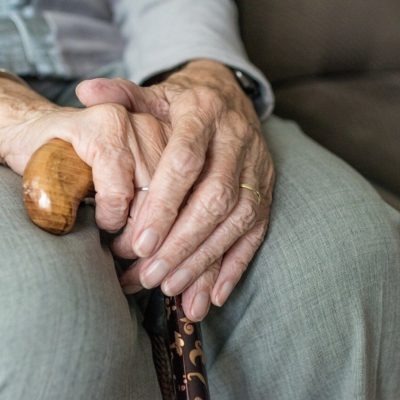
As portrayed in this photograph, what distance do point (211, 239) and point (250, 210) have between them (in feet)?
0.17

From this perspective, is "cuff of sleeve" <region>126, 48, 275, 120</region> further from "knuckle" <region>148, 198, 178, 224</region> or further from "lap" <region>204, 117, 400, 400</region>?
"knuckle" <region>148, 198, 178, 224</region>

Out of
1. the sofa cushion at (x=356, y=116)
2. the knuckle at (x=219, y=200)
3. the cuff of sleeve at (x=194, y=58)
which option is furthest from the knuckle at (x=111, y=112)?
the sofa cushion at (x=356, y=116)

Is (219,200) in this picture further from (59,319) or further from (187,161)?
(59,319)

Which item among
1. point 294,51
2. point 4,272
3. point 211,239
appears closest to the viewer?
point 4,272

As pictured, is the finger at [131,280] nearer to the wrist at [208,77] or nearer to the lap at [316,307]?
the lap at [316,307]

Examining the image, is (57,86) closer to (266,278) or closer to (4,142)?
(4,142)

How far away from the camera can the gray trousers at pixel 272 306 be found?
0.44 m

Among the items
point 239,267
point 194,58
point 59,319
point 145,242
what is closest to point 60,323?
point 59,319

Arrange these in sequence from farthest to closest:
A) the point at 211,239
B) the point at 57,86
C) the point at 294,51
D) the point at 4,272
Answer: the point at 294,51 → the point at 57,86 → the point at 211,239 → the point at 4,272

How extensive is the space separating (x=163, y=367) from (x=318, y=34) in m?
0.67

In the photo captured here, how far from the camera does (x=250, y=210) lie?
0.58 metres

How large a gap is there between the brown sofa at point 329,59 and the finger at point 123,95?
1.14 feet

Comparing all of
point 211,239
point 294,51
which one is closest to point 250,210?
point 211,239

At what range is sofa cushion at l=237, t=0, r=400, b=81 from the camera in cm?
99
